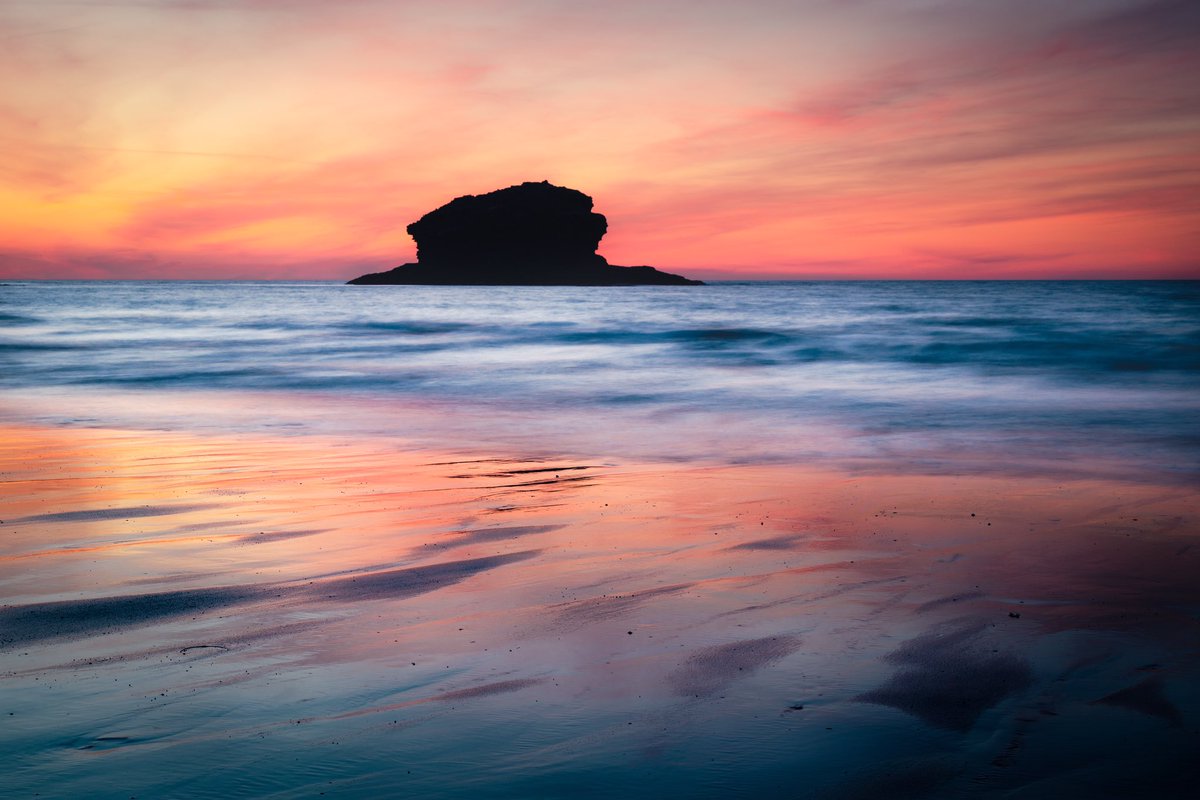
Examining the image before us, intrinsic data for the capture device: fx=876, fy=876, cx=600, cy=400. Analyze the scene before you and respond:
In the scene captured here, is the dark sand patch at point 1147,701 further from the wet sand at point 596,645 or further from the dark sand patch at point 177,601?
the dark sand patch at point 177,601

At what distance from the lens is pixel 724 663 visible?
2.89 meters

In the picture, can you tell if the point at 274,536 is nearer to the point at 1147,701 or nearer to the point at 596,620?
the point at 596,620

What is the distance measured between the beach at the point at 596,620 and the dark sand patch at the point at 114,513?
0.03 m

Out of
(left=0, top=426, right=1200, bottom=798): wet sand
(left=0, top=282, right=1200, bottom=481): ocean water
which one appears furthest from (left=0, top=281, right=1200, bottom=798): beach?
(left=0, top=282, right=1200, bottom=481): ocean water

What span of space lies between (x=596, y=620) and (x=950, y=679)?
1239 millimetres

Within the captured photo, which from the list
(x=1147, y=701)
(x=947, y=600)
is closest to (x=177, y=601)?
(x=947, y=600)

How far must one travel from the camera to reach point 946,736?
8.01ft

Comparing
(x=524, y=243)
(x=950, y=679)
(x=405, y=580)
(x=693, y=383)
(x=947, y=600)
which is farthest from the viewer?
(x=524, y=243)

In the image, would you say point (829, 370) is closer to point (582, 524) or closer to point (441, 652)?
point (582, 524)

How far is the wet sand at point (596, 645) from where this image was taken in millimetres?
2271

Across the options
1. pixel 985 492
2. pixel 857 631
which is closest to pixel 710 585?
pixel 857 631

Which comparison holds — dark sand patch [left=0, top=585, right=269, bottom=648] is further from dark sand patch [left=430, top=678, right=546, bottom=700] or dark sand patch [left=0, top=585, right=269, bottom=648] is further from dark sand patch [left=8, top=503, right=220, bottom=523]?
dark sand patch [left=8, top=503, right=220, bottom=523]

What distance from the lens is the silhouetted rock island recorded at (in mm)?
127938

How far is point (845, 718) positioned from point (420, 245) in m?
137
